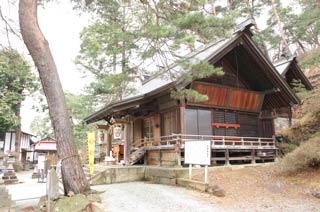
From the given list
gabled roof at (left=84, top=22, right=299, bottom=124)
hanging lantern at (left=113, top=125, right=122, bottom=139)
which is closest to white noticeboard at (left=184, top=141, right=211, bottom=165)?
gabled roof at (left=84, top=22, right=299, bottom=124)

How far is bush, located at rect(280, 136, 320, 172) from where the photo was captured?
902 centimetres

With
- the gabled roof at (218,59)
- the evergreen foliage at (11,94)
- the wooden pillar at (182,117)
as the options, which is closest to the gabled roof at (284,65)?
the gabled roof at (218,59)

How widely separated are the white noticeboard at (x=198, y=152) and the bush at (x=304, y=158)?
350cm

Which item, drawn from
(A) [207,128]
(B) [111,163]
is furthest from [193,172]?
(B) [111,163]

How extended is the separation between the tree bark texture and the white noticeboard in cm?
376

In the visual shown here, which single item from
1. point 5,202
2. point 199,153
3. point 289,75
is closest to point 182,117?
point 199,153

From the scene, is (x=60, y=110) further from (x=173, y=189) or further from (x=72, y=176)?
(x=173, y=189)

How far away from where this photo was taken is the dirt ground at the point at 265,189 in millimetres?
6652

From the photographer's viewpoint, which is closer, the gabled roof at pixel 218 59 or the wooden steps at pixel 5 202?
the wooden steps at pixel 5 202

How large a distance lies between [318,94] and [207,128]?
5.23 meters

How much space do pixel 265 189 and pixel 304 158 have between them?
2.02 metres

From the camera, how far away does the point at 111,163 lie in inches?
587

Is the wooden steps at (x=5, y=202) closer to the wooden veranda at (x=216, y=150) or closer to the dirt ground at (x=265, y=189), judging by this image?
the dirt ground at (x=265, y=189)

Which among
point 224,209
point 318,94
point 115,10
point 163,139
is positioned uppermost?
point 115,10
